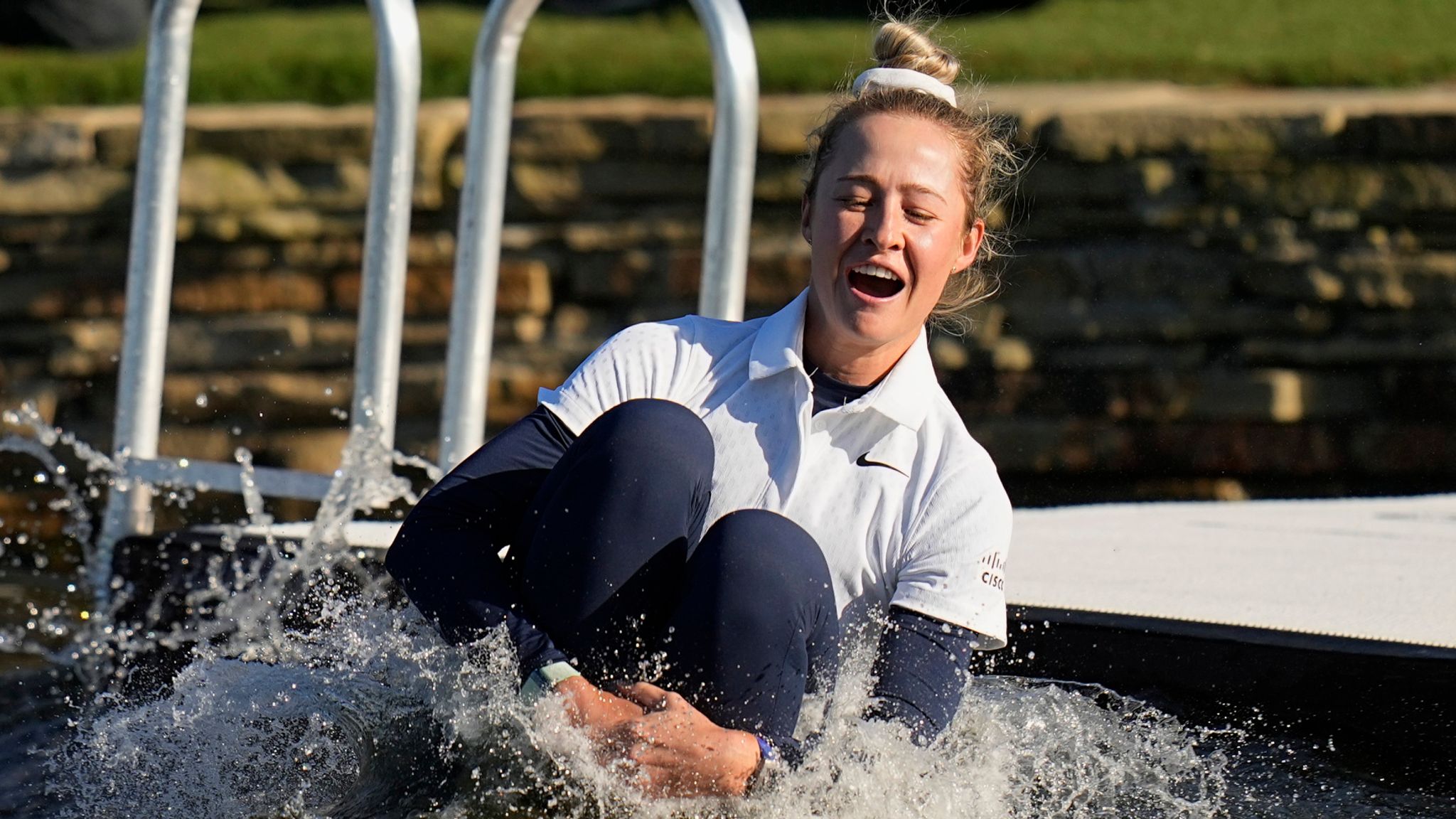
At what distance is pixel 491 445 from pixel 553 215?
10.5 ft

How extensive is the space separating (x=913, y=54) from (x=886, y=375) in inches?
17.0

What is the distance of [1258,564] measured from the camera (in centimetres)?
306

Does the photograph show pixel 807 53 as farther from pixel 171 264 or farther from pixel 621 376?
pixel 621 376

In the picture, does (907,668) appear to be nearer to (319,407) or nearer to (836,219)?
(836,219)

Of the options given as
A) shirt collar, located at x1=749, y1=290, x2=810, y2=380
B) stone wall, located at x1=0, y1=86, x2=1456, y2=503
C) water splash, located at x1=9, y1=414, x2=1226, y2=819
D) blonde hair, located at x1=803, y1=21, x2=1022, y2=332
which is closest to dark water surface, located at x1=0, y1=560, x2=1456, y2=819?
water splash, located at x1=9, y1=414, x2=1226, y2=819

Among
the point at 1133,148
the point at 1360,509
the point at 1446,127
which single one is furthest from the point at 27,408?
the point at 1446,127

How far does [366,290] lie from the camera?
3107 mm

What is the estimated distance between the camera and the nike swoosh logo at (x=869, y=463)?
6.38 ft

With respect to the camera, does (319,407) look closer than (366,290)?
No

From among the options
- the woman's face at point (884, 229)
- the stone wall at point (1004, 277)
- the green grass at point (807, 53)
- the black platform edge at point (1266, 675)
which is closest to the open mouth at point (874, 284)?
the woman's face at point (884, 229)

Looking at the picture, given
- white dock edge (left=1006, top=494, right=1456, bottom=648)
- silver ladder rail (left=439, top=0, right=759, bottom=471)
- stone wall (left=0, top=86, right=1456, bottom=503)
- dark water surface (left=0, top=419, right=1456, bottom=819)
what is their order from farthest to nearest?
stone wall (left=0, top=86, right=1456, bottom=503) → silver ladder rail (left=439, top=0, right=759, bottom=471) → white dock edge (left=1006, top=494, right=1456, bottom=648) → dark water surface (left=0, top=419, right=1456, bottom=819)

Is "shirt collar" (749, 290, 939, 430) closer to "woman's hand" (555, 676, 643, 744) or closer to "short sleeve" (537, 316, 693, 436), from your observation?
"short sleeve" (537, 316, 693, 436)

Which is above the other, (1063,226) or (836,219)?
(1063,226)

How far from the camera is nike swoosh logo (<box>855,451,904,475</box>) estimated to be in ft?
6.38
